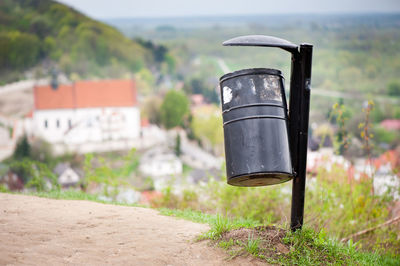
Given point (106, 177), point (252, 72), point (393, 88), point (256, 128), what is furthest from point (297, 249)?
point (393, 88)

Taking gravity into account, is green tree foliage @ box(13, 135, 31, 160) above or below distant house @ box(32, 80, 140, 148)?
below

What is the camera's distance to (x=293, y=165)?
385 cm

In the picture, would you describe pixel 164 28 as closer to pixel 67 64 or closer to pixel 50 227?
pixel 67 64

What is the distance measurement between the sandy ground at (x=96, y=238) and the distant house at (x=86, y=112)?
3200 centimetres

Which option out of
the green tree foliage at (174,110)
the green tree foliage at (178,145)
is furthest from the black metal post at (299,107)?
the green tree foliage at (174,110)

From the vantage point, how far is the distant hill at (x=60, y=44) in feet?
146

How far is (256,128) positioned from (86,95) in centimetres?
3787

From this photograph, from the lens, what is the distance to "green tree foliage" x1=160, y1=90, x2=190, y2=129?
38188mm

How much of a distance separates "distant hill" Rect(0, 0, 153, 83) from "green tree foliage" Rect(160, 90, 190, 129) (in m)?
9.76

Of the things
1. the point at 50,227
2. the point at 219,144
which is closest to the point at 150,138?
the point at 219,144

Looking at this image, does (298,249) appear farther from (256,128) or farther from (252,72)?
(252,72)

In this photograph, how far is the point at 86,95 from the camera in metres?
40.0

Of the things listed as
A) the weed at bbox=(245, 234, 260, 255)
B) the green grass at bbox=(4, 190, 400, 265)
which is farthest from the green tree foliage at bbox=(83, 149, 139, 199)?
the weed at bbox=(245, 234, 260, 255)

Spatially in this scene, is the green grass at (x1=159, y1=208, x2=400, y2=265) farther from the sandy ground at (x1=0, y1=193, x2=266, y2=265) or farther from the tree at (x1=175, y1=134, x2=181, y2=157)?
the tree at (x1=175, y1=134, x2=181, y2=157)
